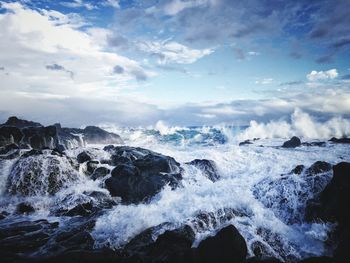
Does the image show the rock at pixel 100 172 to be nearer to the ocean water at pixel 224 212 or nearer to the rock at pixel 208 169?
the ocean water at pixel 224 212

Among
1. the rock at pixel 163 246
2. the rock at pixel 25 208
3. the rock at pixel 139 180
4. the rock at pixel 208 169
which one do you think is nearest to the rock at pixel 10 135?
the rock at pixel 25 208

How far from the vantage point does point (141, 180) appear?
1847cm

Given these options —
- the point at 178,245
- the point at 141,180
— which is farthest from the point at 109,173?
the point at 178,245

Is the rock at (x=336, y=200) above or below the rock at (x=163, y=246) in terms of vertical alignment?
above

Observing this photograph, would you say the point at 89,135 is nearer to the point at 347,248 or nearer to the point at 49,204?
the point at 49,204

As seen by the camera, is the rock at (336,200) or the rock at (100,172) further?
the rock at (100,172)

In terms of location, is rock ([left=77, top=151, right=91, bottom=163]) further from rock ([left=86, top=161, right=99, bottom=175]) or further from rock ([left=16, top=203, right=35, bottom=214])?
rock ([left=16, top=203, right=35, bottom=214])

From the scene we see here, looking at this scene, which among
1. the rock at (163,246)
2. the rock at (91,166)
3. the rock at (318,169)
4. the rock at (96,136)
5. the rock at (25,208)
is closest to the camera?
the rock at (163,246)

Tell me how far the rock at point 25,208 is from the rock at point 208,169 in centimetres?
1426

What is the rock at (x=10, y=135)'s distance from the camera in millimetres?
26281

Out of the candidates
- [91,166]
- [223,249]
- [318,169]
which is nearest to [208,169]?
[91,166]

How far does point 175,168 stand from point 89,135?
130 feet

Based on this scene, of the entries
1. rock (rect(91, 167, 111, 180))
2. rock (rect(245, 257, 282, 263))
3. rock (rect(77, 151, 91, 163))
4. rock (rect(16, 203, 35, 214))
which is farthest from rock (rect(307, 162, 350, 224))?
rock (rect(77, 151, 91, 163))

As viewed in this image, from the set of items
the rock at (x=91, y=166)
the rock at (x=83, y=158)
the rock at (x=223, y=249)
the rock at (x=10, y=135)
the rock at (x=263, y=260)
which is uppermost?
the rock at (x=10, y=135)
